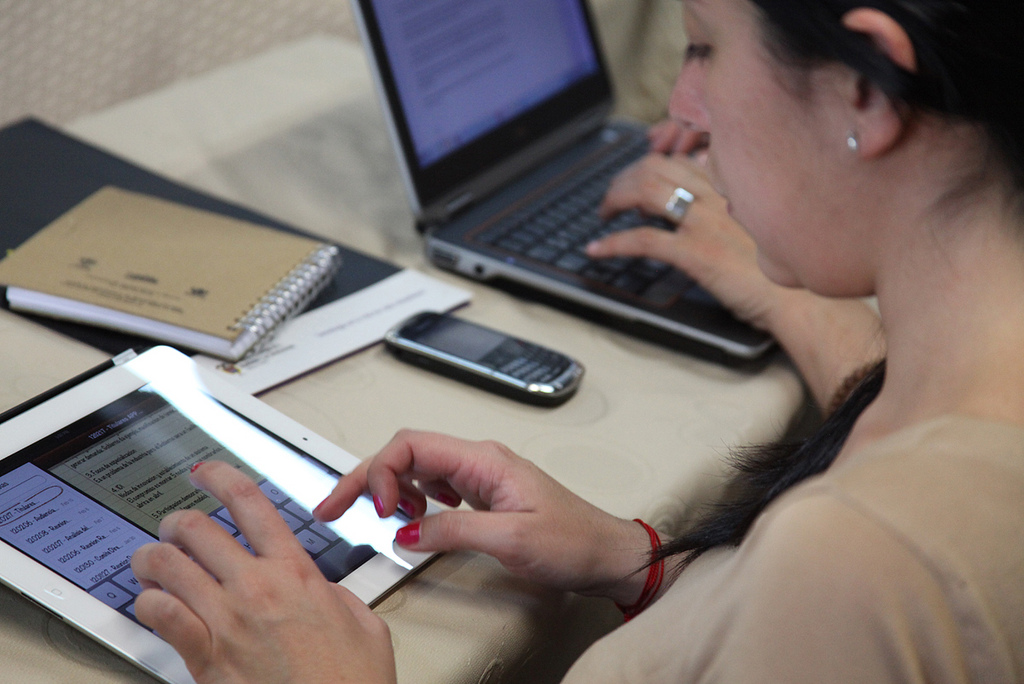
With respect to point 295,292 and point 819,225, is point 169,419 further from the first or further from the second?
point 819,225

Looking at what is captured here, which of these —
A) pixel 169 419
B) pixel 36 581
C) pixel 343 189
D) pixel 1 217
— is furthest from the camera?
pixel 343 189

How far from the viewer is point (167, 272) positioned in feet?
2.47

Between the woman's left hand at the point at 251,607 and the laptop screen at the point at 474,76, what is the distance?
19.8 inches

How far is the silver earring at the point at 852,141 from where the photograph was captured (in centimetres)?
44

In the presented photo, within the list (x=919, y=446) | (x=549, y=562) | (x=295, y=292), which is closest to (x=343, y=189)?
(x=295, y=292)

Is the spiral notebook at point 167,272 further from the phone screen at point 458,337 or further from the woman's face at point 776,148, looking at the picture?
the woman's face at point 776,148

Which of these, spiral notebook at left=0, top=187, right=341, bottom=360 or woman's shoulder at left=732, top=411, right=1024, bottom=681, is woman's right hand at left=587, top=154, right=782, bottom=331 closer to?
spiral notebook at left=0, top=187, right=341, bottom=360

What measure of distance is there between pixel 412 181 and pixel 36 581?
1.75 ft

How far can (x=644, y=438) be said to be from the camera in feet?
2.35

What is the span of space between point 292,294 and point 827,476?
511mm

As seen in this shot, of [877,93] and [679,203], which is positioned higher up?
[877,93]

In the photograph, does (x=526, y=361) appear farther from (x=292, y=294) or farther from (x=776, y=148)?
(x=776, y=148)

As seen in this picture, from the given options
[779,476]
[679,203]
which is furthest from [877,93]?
[679,203]

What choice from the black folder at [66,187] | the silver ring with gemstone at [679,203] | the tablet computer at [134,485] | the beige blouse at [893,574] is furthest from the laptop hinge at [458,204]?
the beige blouse at [893,574]
